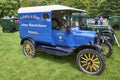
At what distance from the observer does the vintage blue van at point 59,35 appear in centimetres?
490

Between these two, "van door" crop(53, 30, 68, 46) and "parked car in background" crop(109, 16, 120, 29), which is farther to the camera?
"parked car in background" crop(109, 16, 120, 29)

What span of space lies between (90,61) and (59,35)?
1478 millimetres

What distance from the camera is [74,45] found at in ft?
18.4

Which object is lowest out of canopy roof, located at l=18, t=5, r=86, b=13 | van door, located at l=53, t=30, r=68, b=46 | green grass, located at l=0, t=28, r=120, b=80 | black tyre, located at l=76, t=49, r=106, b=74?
green grass, located at l=0, t=28, r=120, b=80

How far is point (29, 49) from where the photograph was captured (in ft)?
21.4

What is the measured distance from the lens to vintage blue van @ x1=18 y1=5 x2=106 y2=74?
193 inches

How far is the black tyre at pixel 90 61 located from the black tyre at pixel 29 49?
85.1 inches

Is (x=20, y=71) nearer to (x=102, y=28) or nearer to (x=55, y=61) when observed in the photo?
(x=55, y=61)

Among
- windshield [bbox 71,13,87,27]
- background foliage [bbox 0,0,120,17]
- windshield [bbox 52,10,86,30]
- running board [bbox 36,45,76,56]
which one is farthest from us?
background foliage [bbox 0,0,120,17]

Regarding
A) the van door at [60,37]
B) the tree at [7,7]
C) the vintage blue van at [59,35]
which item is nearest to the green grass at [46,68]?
the vintage blue van at [59,35]

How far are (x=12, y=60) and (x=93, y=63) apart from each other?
3.27 metres

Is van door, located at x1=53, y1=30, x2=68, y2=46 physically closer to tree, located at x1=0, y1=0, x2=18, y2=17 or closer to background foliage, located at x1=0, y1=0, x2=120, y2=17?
background foliage, located at x1=0, y1=0, x2=120, y2=17

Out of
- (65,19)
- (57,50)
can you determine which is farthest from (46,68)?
(65,19)

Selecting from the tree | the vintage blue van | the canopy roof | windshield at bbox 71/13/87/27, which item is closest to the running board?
the vintage blue van
